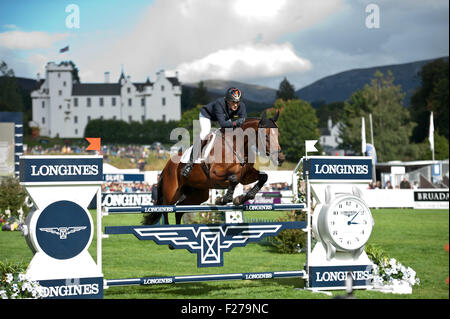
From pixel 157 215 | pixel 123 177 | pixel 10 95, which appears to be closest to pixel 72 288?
pixel 157 215

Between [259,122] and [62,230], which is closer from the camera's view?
[62,230]

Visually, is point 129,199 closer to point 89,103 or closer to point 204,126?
point 204,126

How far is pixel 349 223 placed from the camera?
21.9ft

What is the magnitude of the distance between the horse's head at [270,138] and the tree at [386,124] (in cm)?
5015

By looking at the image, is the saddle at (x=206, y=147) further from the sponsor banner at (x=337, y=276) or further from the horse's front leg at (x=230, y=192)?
the sponsor banner at (x=337, y=276)

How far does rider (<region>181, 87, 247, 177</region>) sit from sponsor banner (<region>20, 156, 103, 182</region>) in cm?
148

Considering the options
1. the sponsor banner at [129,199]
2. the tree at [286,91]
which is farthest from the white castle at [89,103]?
the sponsor banner at [129,199]

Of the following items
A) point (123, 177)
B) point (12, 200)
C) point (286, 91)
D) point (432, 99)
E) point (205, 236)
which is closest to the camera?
point (205, 236)

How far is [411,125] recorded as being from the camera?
184ft

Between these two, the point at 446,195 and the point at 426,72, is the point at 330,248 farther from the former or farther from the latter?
the point at 426,72

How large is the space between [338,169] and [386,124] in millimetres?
51449

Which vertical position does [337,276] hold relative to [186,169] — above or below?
below

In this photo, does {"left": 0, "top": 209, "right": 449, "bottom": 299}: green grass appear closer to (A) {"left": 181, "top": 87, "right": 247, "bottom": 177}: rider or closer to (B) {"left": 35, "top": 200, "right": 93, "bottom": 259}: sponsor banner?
(B) {"left": 35, "top": 200, "right": 93, "bottom": 259}: sponsor banner

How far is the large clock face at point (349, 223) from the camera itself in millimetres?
6598
